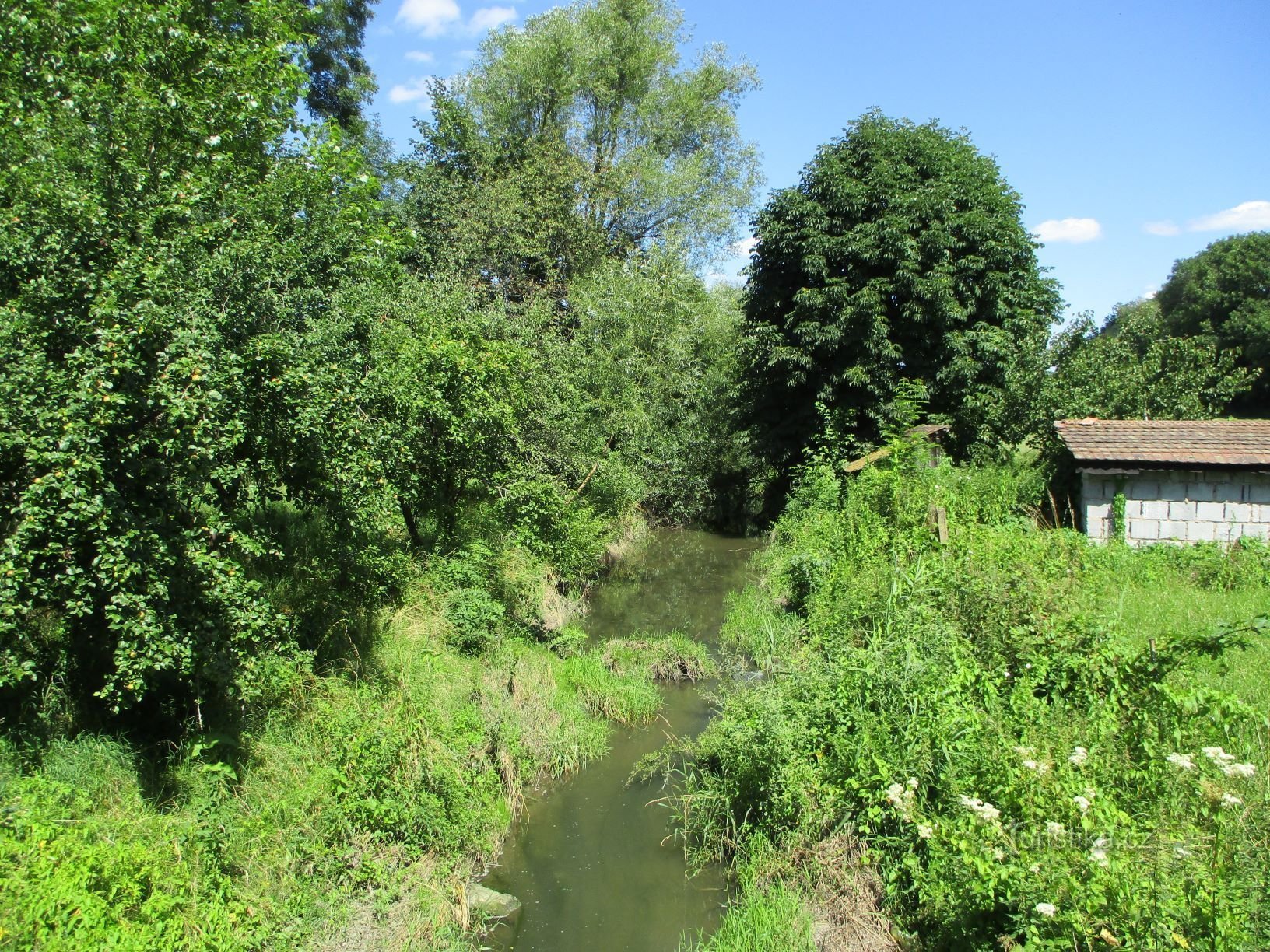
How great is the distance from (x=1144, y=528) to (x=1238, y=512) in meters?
1.47

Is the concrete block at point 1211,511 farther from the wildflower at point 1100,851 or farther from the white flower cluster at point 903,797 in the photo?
the wildflower at point 1100,851

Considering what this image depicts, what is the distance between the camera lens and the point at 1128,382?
19.4 m

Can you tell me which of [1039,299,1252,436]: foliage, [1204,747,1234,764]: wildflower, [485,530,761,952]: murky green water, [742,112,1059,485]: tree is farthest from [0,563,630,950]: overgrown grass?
[1039,299,1252,436]: foliage

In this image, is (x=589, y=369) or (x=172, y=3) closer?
(x=172, y=3)

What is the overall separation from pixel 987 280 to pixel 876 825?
18.1 meters

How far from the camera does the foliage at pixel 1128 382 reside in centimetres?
1923

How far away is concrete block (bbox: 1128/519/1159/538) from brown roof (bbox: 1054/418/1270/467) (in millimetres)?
1112

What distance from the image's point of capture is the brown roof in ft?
45.4

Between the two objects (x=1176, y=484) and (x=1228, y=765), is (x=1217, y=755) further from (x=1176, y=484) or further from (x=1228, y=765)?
(x=1176, y=484)

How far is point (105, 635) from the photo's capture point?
732 cm

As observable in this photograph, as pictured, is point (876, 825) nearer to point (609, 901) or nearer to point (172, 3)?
point (609, 901)

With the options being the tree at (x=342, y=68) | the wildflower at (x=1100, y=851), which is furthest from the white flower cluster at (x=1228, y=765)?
the tree at (x=342, y=68)

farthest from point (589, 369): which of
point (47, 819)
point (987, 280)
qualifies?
point (47, 819)

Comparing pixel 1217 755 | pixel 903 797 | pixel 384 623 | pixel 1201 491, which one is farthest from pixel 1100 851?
pixel 1201 491
